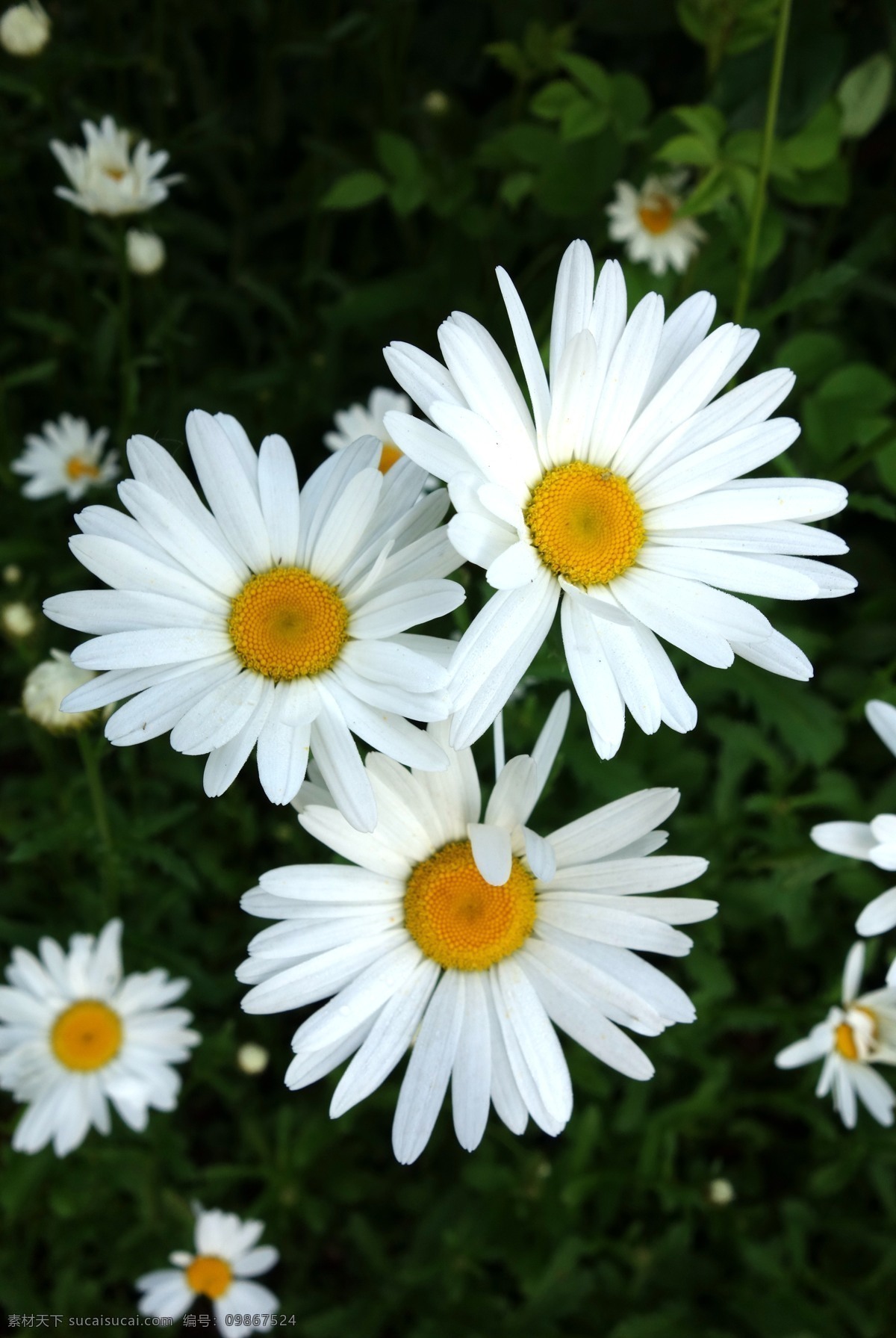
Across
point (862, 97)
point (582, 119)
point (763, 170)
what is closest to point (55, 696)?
point (763, 170)

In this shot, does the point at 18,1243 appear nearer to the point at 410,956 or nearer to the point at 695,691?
the point at 410,956

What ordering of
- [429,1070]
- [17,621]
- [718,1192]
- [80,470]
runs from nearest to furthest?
[429,1070] < [17,621] < [718,1192] < [80,470]

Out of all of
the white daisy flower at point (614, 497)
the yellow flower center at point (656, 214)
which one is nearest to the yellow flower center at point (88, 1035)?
the white daisy flower at point (614, 497)

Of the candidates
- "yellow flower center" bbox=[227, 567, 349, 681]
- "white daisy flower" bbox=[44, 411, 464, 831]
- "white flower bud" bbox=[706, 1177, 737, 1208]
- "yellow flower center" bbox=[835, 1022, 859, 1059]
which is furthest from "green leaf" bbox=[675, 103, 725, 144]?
"white flower bud" bbox=[706, 1177, 737, 1208]

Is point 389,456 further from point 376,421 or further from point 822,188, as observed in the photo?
point 822,188

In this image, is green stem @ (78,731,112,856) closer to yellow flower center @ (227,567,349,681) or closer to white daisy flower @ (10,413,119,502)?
yellow flower center @ (227,567,349,681)

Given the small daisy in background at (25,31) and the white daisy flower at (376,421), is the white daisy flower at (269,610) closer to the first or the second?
the white daisy flower at (376,421)

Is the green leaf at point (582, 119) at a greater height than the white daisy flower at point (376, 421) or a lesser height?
greater

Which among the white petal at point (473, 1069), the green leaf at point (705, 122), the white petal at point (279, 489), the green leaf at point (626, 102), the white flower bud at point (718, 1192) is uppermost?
the green leaf at point (626, 102)
